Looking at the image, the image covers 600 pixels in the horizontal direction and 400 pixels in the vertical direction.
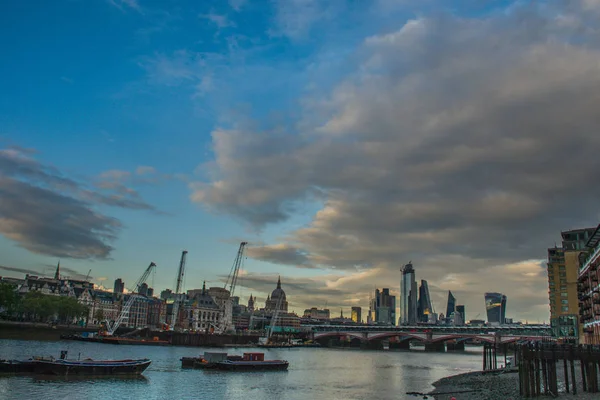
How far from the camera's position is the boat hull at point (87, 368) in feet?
255

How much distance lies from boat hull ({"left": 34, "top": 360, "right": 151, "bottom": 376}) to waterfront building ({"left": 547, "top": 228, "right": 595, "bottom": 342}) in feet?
412

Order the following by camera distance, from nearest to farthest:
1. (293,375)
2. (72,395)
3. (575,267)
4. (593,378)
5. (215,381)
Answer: (593,378) → (72,395) → (215,381) → (293,375) → (575,267)

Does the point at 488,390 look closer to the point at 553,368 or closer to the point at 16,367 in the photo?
the point at 553,368

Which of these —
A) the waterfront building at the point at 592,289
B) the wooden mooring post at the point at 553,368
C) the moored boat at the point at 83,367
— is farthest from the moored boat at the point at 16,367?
the waterfront building at the point at 592,289

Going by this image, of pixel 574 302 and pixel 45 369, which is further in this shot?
pixel 574 302

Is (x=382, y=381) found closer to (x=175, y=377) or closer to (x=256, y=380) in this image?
(x=256, y=380)

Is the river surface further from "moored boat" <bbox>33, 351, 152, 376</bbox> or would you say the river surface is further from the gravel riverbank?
the gravel riverbank

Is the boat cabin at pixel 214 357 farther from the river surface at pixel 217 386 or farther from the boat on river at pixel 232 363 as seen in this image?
the river surface at pixel 217 386

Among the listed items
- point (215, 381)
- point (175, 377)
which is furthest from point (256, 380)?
point (175, 377)

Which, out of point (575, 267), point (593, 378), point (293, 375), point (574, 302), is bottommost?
point (293, 375)

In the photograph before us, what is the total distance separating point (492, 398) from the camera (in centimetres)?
5912

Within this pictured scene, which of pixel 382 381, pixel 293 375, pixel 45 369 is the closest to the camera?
pixel 45 369

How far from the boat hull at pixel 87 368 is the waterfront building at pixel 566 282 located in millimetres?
125582

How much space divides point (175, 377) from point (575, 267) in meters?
133
